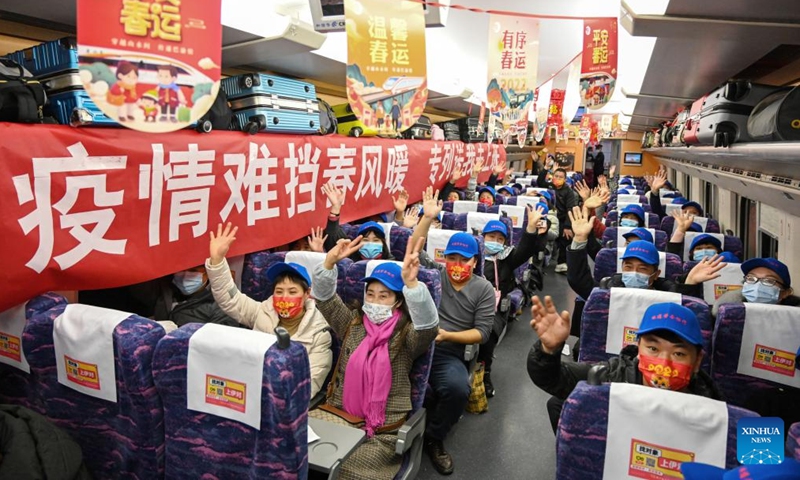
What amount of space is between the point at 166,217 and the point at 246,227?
877 mm

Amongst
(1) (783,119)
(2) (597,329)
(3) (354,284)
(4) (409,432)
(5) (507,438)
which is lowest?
(5) (507,438)

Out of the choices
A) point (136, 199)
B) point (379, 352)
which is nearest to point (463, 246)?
point (379, 352)

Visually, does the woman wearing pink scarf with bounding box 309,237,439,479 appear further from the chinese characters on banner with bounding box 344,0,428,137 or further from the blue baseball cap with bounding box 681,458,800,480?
the blue baseball cap with bounding box 681,458,800,480

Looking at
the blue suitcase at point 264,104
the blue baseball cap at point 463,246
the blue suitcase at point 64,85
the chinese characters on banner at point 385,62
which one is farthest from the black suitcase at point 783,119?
the blue suitcase at point 64,85

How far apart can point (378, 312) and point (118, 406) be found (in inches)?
58.9

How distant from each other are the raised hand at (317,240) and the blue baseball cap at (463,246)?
1490mm

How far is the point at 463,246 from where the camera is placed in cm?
410

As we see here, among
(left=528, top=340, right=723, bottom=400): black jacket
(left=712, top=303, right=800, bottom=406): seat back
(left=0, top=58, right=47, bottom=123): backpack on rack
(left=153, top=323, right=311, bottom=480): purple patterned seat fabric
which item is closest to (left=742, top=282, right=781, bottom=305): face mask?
(left=712, top=303, right=800, bottom=406): seat back

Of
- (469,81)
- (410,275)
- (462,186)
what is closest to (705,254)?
(410,275)

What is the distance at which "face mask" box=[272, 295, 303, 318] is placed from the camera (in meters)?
3.35

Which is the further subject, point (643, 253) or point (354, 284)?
point (643, 253)

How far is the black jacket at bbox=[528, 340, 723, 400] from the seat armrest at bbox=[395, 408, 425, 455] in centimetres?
82

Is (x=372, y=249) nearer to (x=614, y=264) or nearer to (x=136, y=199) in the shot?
(x=136, y=199)

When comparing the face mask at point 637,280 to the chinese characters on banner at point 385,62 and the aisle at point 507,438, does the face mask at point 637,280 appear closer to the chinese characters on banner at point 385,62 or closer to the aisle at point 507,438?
the aisle at point 507,438
